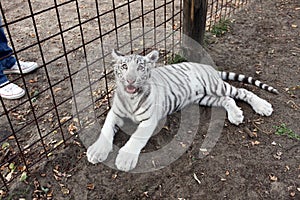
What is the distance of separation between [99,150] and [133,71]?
0.62 m

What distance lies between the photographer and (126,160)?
7.43 ft

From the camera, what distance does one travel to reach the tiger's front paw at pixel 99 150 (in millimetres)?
2311

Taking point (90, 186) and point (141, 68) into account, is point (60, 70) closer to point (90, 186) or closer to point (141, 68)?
point (141, 68)

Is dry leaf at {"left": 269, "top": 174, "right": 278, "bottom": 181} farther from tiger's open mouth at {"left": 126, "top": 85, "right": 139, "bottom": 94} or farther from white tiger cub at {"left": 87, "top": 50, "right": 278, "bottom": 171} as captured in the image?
tiger's open mouth at {"left": 126, "top": 85, "right": 139, "bottom": 94}

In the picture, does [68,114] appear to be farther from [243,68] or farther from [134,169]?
[243,68]

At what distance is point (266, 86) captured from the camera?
9.81 ft

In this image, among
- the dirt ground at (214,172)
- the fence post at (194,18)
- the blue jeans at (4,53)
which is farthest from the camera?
the fence post at (194,18)

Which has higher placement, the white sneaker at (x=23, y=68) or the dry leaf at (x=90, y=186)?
the white sneaker at (x=23, y=68)

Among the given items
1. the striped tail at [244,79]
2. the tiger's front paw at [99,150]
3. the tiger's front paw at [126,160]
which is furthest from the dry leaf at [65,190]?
the striped tail at [244,79]

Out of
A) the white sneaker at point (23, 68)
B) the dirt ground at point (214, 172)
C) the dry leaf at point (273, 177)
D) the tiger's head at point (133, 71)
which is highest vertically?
the tiger's head at point (133, 71)

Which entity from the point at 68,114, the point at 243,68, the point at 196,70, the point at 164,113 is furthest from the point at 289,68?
the point at 68,114

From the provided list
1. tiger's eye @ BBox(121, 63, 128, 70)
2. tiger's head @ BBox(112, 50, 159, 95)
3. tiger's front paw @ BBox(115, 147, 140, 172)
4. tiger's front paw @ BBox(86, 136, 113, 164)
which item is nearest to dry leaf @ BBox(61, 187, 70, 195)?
tiger's front paw @ BBox(86, 136, 113, 164)

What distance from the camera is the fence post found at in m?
3.11

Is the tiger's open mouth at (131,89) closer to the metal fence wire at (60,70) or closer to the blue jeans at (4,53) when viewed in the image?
the metal fence wire at (60,70)
